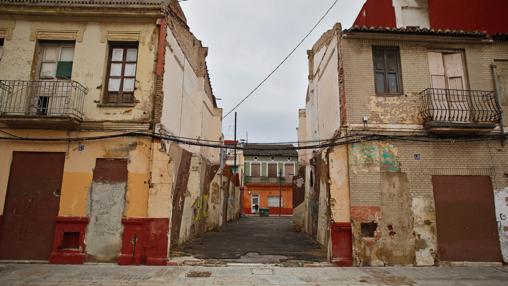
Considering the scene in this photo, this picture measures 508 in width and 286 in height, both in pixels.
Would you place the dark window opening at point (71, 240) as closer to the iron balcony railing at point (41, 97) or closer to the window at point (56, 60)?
the iron balcony railing at point (41, 97)

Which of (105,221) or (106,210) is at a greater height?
(106,210)

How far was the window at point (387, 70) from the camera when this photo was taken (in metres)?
9.86

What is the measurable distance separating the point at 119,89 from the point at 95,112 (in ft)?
3.24

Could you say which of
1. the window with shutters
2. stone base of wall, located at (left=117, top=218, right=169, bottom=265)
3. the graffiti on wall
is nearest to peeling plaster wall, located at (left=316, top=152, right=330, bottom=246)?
the graffiti on wall

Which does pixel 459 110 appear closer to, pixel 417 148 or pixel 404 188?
pixel 417 148

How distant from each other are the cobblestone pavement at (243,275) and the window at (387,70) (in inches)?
208

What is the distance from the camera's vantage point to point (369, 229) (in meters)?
9.04

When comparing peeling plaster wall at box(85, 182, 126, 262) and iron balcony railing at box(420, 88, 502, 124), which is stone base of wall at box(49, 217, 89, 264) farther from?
iron balcony railing at box(420, 88, 502, 124)

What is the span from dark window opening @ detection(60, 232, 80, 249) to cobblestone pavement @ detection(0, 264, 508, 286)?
66 cm

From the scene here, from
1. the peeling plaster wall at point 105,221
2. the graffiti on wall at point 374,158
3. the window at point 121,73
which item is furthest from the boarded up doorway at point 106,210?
the graffiti on wall at point 374,158

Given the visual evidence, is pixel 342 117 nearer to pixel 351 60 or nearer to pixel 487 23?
pixel 351 60

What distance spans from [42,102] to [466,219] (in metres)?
12.9

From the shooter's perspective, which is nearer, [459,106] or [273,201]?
[459,106]

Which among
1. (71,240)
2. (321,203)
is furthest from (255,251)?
(71,240)
